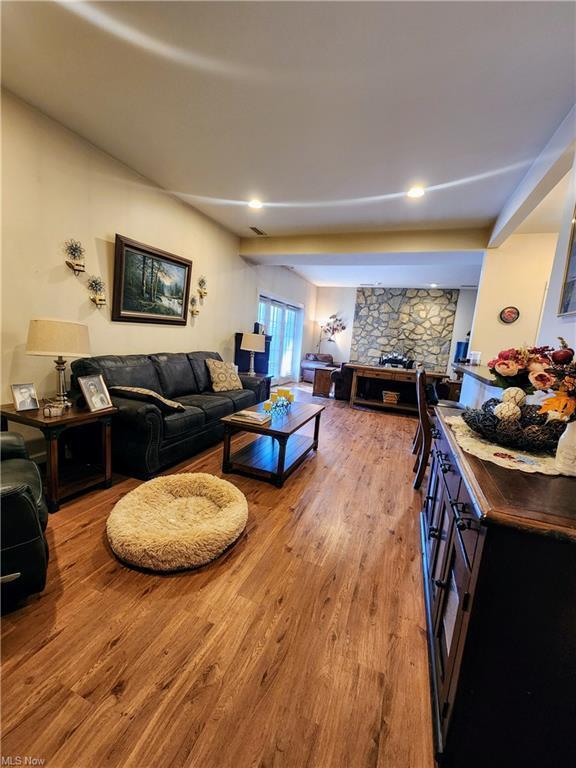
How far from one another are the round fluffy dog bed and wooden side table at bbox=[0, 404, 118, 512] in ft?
1.55

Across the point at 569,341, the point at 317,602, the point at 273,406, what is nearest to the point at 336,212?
the point at 273,406

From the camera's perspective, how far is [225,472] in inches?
108

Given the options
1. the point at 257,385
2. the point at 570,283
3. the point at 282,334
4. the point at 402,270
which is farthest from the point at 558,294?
the point at 282,334

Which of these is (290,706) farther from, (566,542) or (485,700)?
(566,542)

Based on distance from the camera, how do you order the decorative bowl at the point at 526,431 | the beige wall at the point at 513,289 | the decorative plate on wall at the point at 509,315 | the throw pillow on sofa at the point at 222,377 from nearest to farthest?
the decorative bowl at the point at 526,431 < the beige wall at the point at 513,289 < the decorative plate on wall at the point at 509,315 < the throw pillow on sofa at the point at 222,377

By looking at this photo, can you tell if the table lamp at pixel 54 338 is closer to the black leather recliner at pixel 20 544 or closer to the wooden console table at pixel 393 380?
the black leather recliner at pixel 20 544

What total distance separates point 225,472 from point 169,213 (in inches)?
117

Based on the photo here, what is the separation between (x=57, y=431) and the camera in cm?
198

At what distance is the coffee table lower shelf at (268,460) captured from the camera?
2600 millimetres

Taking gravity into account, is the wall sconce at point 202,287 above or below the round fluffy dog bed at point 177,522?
above

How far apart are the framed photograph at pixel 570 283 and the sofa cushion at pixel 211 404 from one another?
9.21 feet

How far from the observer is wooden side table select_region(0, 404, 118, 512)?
1957mm

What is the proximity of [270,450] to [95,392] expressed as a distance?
1.61 meters

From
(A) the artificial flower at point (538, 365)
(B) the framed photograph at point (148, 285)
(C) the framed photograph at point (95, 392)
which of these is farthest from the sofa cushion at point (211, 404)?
(A) the artificial flower at point (538, 365)
